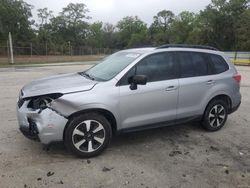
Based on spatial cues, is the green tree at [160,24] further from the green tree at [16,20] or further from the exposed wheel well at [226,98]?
the exposed wheel well at [226,98]

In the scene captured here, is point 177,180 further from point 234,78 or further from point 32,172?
point 234,78

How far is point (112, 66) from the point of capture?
5.14 meters

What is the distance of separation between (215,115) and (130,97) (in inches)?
83.6

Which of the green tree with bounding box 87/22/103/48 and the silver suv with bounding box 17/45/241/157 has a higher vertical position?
the green tree with bounding box 87/22/103/48

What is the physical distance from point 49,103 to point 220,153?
110 inches

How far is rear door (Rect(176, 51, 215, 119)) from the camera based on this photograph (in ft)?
16.8

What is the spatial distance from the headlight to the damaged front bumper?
0.27 feet

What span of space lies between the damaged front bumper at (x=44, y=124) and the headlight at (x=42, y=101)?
0.27 ft

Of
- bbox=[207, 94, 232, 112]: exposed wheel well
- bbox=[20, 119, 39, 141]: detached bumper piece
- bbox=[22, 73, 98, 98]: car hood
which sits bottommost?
bbox=[20, 119, 39, 141]: detached bumper piece

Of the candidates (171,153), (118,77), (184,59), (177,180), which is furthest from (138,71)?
(177,180)

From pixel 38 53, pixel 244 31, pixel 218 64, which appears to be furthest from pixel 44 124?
pixel 244 31

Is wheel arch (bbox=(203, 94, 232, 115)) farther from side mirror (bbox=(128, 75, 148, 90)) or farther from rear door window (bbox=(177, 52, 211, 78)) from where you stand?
side mirror (bbox=(128, 75, 148, 90))

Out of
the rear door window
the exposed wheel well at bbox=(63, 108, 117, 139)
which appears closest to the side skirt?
the exposed wheel well at bbox=(63, 108, 117, 139)

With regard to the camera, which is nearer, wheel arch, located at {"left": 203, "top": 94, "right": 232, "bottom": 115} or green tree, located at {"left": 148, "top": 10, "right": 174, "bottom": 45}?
wheel arch, located at {"left": 203, "top": 94, "right": 232, "bottom": 115}
